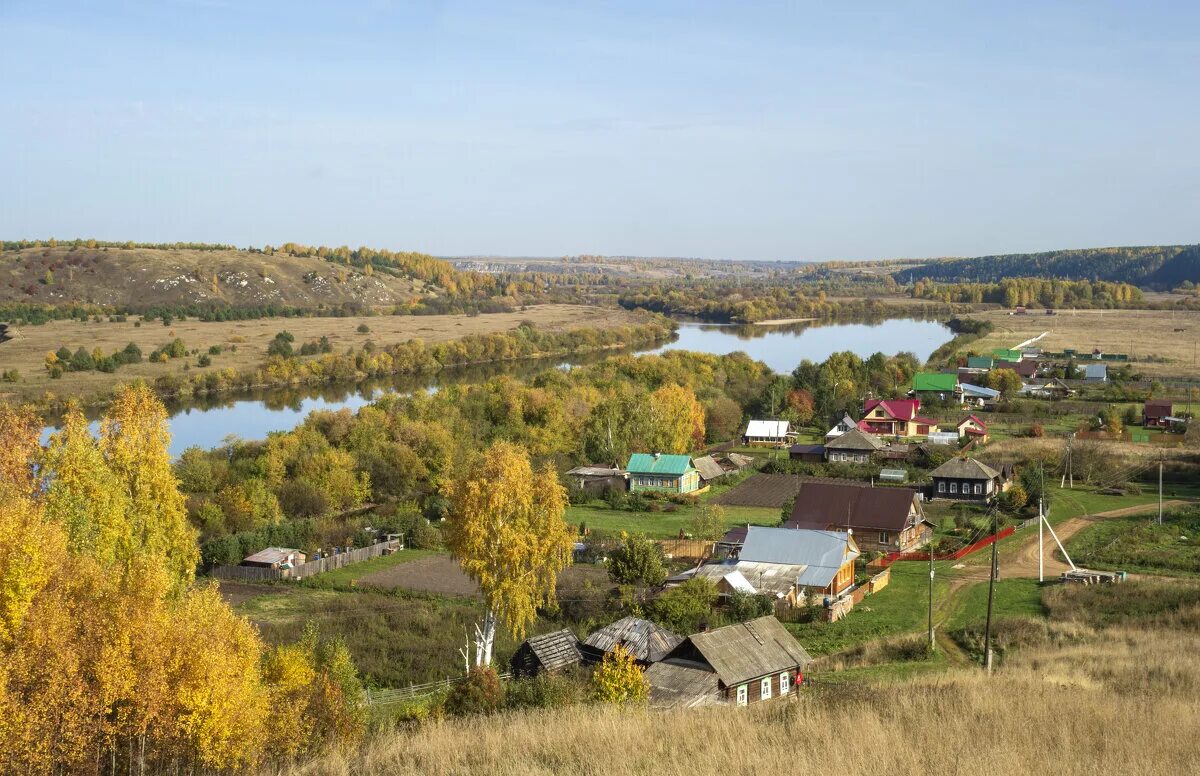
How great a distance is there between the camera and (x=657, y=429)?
136 ft

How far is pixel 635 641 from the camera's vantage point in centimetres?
1830

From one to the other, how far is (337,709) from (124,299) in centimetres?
10451

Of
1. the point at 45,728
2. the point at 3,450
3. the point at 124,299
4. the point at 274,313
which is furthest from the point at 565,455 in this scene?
the point at 124,299

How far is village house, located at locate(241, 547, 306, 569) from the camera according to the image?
27.3m

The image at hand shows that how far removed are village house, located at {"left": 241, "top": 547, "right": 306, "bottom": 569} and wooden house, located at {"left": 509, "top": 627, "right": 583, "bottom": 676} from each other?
1054 cm

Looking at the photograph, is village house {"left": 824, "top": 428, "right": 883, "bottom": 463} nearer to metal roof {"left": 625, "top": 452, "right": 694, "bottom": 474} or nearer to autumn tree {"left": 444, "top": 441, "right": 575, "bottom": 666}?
metal roof {"left": 625, "top": 452, "right": 694, "bottom": 474}

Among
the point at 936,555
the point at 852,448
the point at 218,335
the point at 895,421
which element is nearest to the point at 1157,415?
the point at 895,421

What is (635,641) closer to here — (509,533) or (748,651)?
(748,651)

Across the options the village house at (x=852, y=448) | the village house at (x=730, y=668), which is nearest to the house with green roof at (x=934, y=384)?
the village house at (x=852, y=448)

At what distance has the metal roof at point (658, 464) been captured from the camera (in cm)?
3712

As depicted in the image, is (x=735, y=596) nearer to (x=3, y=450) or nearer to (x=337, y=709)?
(x=337, y=709)

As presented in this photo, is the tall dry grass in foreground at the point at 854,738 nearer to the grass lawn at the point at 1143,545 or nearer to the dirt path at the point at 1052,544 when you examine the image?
the dirt path at the point at 1052,544

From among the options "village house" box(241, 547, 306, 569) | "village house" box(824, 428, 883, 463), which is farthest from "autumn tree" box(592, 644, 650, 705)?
"village house" box(824, 428, 883, 463)

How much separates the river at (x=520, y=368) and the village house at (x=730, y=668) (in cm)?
2782
